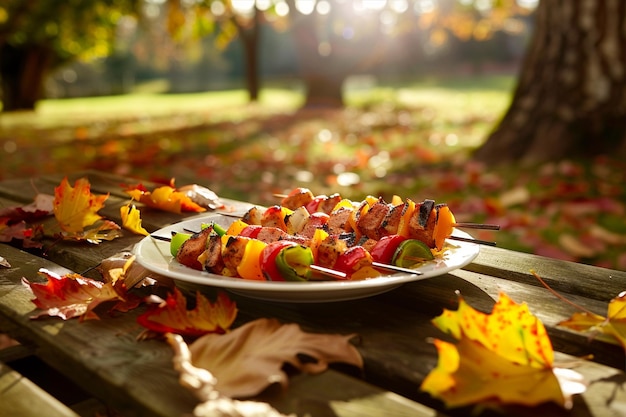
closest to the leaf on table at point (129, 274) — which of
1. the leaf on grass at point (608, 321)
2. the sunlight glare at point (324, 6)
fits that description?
the leaf on grass at point (608, 321)

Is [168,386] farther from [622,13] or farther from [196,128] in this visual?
[196,128]

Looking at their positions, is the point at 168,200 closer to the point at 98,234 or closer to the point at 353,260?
the point at 98,234

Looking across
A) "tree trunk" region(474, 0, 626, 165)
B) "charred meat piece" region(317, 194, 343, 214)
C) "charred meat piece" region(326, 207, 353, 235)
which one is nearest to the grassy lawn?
"tree trunk" region(474, 0, 626, 165)

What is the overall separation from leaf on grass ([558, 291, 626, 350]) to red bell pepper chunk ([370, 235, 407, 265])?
1.14 ft

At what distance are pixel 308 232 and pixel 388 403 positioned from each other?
625 mm

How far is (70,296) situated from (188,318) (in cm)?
31

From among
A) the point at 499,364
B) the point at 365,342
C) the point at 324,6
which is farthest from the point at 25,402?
the point at 324,6

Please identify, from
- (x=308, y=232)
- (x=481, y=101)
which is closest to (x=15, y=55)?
(x=481, y=101)

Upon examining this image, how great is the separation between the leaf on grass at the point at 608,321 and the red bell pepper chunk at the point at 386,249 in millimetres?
347

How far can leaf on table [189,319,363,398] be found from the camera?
3.25ft

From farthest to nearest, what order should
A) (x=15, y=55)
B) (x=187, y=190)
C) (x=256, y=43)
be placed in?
(x=15, y=55) < (x=256, y=43) < (x=187, y=190)

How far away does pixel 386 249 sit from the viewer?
1.39m

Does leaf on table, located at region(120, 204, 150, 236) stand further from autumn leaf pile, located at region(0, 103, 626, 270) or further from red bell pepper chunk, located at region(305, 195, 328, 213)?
autumn leaf pile, located at region(0, 103, 626, 270)

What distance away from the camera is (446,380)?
3.09ft
